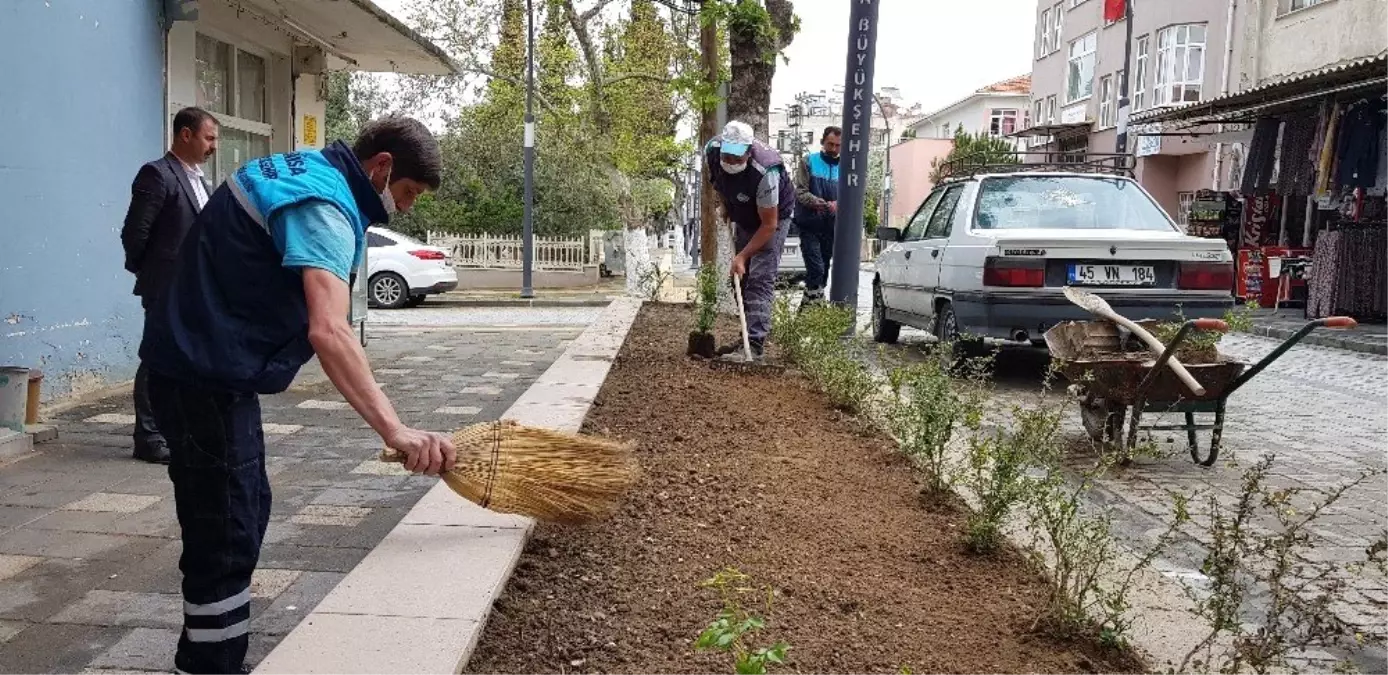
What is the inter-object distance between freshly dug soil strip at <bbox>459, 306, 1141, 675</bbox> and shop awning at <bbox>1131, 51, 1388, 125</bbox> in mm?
11555

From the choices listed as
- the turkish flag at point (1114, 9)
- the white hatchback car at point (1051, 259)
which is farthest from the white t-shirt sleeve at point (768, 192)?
the turkish flag at point (1114, 9)

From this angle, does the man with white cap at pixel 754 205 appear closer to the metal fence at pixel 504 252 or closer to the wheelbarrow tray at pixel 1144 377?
the wheelbarrow tray at pixel 1144 377

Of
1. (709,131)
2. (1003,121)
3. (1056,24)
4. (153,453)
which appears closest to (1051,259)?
(153,453)

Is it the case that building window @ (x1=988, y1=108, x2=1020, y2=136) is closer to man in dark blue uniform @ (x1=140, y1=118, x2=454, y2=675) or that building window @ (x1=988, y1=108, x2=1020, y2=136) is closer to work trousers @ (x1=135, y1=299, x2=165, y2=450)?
work trousers @ (x1=135, y1=299, x2=165, y2=450)

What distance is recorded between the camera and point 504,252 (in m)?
24.5

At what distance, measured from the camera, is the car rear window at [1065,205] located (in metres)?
8.51

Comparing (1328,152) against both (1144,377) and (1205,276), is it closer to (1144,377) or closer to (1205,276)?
(1205,276)

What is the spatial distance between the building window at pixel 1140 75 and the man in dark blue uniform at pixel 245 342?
109 feet

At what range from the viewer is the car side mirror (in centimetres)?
1017

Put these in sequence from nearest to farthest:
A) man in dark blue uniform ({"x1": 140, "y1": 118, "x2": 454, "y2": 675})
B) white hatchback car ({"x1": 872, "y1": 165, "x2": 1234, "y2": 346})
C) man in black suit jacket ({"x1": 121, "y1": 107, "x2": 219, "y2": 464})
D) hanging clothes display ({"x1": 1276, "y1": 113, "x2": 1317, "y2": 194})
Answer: man in dark blue uniform ({"x1": 140, "y1": 118, "x2": 454, "y2": 675}), man in black suit jacket ({"x1": 121, "y1": 107, "x2": 219, "y2": 464}), white hatchback car ({"x1": 872, "y1": 165, "x2": 1234, "y2": 346}), hanging clothes display ({"x1": 1276, "y1": 113, "x2": 1317, "y2": 194})

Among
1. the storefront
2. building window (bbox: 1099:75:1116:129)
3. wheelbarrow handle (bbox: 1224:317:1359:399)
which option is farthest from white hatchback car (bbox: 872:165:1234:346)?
building window (bbox: 1099:75:1116:129)

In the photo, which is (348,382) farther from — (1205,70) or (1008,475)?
(1205,70)

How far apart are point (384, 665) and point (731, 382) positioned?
→ 4.45 metres

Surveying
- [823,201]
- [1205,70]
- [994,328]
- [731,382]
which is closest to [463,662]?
[731,382]
